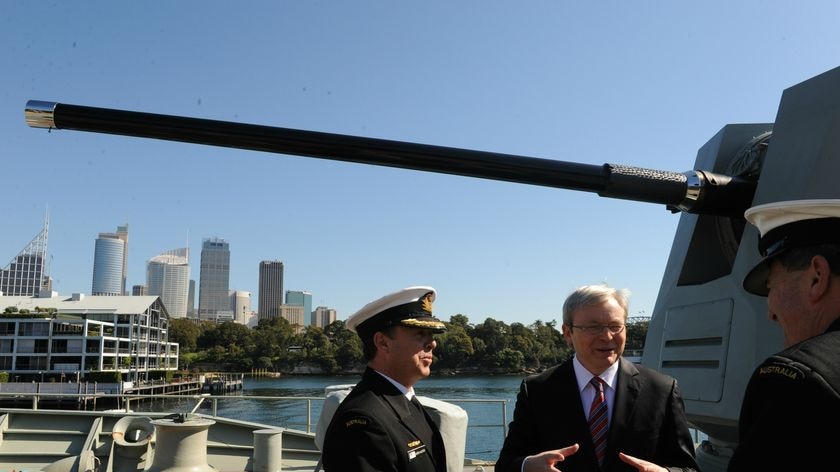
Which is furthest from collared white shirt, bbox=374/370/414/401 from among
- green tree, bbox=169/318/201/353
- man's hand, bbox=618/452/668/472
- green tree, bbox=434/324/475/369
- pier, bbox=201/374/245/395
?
green tree, bbox=169/318/201/353

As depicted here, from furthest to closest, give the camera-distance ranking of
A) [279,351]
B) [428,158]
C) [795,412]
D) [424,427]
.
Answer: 1. [279,351]
2. [428,158]
3. [424,427]
4. [795,412]

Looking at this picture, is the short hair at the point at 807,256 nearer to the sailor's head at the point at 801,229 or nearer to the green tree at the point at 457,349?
the sailor's head at the point at 801,229

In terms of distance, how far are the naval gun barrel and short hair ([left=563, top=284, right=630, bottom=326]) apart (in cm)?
90

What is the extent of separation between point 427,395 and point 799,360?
170 ft

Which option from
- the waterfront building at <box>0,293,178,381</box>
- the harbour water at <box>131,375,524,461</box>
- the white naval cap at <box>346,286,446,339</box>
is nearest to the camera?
the white naval cap at <box>346,286,446,339</box>

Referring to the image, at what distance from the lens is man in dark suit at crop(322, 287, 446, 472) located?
204cm

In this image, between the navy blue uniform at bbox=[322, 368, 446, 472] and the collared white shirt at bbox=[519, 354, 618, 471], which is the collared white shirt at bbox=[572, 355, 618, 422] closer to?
the collared white shirt at bbox=[519, 354, 618, 471]

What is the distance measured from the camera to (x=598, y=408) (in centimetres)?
216

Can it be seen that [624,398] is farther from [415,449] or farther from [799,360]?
[799,360]

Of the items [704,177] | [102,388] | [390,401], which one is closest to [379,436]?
[390,401]

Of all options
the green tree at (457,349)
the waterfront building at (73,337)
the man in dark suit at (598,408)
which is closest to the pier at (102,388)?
the waterfront building at (73,337)

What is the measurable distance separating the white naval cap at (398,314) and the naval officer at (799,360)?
115 centimetres

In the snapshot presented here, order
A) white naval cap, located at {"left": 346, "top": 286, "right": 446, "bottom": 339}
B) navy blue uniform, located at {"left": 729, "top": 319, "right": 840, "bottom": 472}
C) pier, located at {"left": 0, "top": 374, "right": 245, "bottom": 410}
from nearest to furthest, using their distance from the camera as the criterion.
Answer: navy blue uniform, located at {"left": 729, "top": 319, "right": 840, "bottom": 472}, white naval cap, located at {"left": 346, "top": 286, "right": 446, "bottom": 339}, pier, located at {"left": 0, "top": 374, "right": 245, "bottom": 410}

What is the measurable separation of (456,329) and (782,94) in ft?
154
